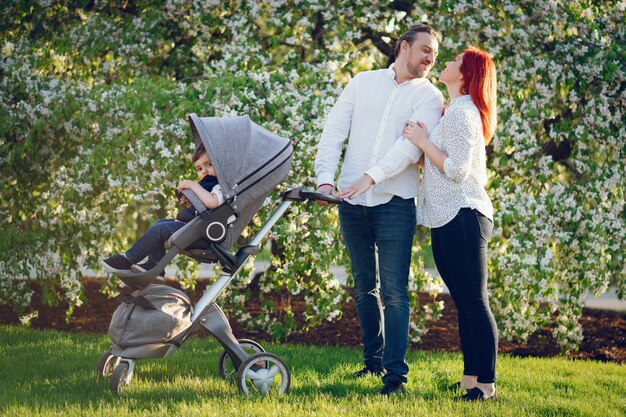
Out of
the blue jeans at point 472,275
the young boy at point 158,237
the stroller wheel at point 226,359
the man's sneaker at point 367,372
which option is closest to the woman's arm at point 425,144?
the blue jeans at point 472,275

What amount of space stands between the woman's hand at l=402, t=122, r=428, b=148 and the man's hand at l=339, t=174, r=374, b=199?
0.97 ft

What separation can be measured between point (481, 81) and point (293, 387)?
6.32 feet

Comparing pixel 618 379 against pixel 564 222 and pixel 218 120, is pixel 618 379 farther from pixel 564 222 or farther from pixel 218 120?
pixel 218 120

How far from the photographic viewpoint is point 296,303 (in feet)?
26.0

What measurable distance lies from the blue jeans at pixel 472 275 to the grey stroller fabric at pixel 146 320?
139 cm

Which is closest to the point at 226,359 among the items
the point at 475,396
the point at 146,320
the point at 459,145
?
the point at 146,320

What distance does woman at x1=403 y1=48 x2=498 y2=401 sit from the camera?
422cm

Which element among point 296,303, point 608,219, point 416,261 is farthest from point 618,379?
point 296,303

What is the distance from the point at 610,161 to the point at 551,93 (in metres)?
0.67

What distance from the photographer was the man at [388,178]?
4398mm

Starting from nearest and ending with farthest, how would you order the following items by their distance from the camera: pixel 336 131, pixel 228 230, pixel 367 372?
pixel 228 230, pixel 336 131, pixel 367 372

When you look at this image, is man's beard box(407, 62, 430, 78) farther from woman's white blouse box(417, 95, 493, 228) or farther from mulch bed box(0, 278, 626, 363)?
mulch bed box(0, 278, 626, 363)

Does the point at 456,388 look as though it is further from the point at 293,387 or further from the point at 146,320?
the point at 146,320

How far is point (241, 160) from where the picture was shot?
4.21 metres
